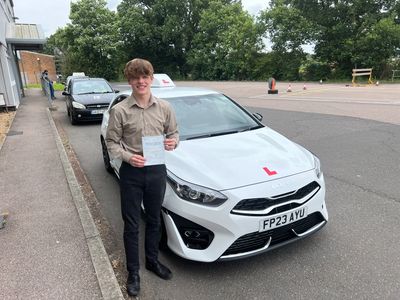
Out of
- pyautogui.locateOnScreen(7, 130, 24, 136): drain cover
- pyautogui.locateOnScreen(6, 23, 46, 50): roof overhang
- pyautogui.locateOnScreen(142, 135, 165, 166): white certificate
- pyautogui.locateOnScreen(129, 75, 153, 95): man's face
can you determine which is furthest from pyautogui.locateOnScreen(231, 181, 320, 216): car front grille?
pyautogui.locateOnScreen(6, 23, 46, 50): roof overhang

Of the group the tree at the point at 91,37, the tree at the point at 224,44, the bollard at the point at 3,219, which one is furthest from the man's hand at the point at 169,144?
the tree at the point at 91,37

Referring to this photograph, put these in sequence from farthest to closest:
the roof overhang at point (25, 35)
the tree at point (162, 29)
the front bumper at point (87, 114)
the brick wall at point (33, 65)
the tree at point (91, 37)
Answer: the brick wall at point (33, 65) → the tree at point (162, 29) → the tree at point (91, 37) → the roof overhang at point (25, 35) → the front bumper at point (87, 114)

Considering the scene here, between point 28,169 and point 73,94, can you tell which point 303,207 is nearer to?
point 28,169

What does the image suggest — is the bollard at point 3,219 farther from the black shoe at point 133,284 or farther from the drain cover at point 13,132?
the drain cover at point 13,132

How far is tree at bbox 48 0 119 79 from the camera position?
36.1 m

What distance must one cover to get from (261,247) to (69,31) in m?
39.9

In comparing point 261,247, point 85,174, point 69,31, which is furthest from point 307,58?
point 261,247

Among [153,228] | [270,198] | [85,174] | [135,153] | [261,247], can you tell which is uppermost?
[135,153]

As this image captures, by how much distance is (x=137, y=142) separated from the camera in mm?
2609

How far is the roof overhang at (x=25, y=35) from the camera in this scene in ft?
56.4

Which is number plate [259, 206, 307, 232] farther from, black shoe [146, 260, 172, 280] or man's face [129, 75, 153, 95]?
man's face [129, 75, 153, 95]

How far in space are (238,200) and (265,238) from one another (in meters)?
0.45

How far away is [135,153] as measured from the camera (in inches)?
103

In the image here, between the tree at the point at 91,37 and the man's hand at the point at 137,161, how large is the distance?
37253mm
